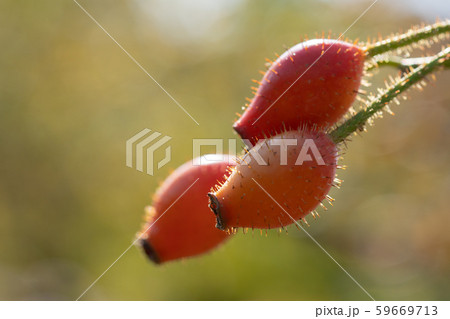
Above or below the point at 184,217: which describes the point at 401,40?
above

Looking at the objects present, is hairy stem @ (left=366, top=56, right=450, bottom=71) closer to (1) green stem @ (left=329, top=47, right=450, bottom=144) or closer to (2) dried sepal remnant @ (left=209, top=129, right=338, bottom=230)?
(1) green stem @ (left=329, top=47, right=450, bottom=144)

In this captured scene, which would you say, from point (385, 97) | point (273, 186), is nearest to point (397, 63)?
point (385, 97)

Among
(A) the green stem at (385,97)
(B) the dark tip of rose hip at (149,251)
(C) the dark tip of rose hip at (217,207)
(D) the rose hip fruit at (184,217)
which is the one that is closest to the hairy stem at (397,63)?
(A) the green stem at (385,97)

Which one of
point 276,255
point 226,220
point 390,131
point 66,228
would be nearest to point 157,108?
point 66,228

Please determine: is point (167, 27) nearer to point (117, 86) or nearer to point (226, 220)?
A: point (117, 86)

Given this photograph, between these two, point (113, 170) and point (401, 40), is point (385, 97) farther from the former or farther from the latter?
point (113, 170)

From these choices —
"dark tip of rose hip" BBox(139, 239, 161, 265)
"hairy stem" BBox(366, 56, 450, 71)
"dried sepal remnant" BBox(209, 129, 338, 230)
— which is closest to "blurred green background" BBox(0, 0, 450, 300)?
"dark tip of rose hip" BBox(139, 239, 161, 265)

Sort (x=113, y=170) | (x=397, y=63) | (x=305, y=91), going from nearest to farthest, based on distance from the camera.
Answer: (x=305, y=91) < (x=397, y=63) < (x=113, y=170)
